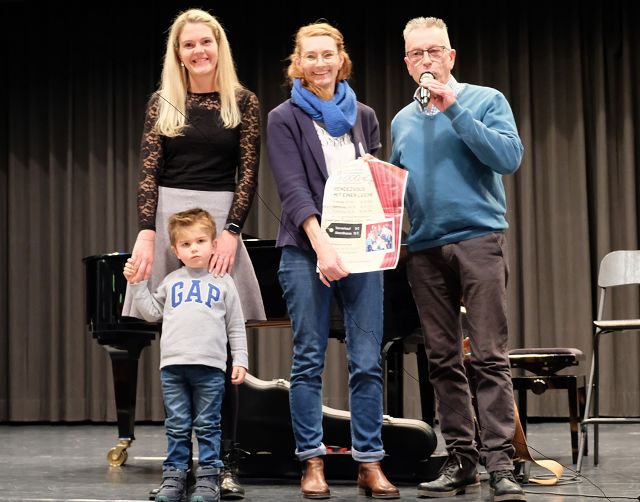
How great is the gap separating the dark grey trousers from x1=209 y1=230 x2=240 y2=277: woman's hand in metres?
0.56

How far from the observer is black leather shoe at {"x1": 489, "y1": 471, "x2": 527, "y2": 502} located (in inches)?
98.7

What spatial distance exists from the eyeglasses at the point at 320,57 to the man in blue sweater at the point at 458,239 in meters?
0.23

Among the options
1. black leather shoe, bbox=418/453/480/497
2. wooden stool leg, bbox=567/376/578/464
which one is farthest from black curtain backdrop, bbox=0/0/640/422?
black leather shoe, bbox=418/453/480/497

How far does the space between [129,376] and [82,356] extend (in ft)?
7.95

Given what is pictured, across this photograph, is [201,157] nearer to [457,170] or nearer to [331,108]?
[331,108]

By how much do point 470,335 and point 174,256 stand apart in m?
0.93


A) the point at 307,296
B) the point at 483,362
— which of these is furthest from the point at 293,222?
the point at 483,362

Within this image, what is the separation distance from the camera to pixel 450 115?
2611 mm

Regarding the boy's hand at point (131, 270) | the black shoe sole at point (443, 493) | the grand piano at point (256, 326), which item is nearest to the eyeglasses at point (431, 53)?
the boy's hand at point (131, 270)

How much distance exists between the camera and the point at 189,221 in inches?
106

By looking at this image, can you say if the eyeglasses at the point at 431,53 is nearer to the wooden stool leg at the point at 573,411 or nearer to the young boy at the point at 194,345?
the young boy at the point at 194,345

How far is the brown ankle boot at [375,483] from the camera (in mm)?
2686

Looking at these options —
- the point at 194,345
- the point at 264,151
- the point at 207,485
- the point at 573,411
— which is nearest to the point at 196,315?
the point at 194,345

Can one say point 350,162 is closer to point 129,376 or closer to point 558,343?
point 129,376
